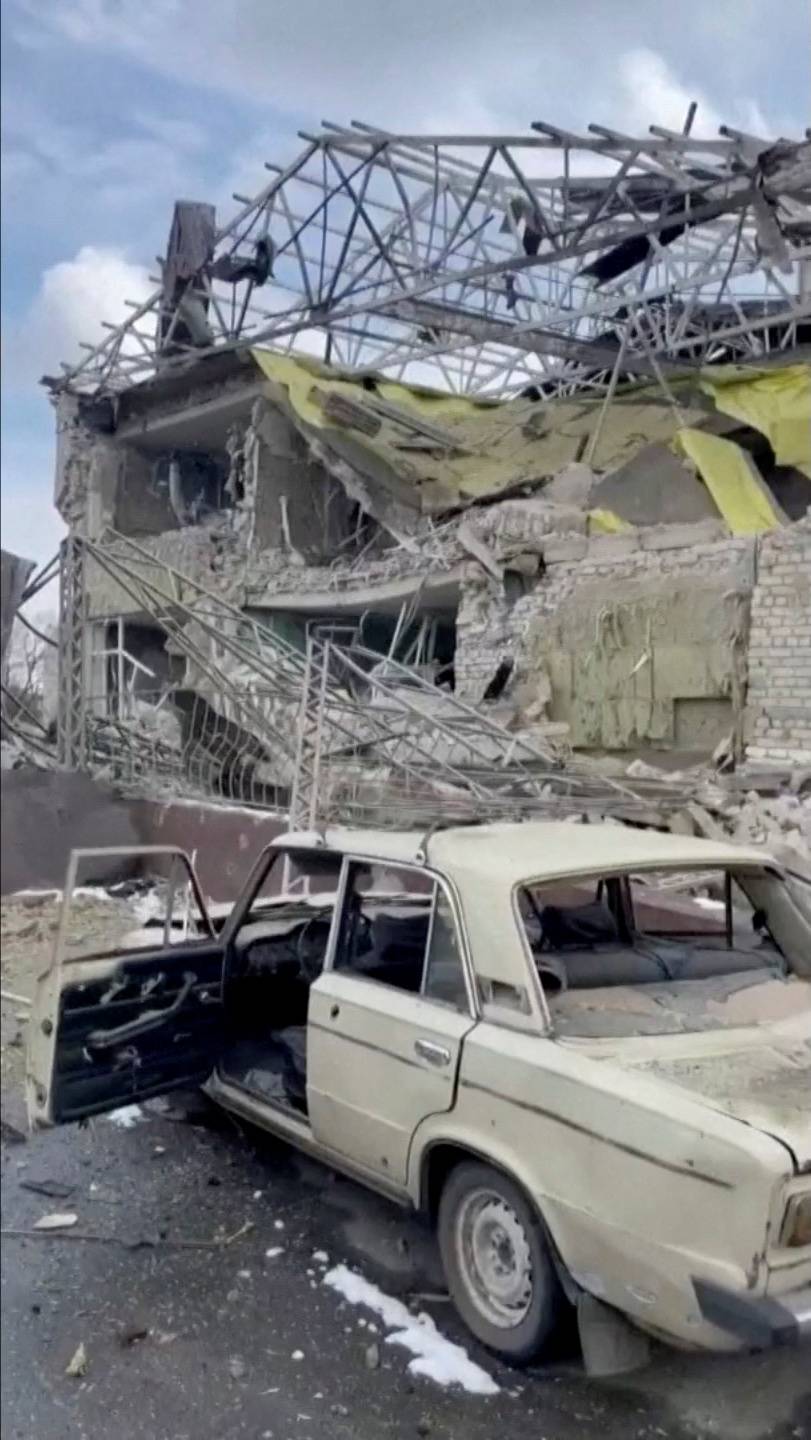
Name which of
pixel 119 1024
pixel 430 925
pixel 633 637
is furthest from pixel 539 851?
pixel 633 637

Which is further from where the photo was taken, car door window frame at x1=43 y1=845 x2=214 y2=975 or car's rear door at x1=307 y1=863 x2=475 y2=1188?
car door window frame at x1=43 y1=845 x2=214 y2=975

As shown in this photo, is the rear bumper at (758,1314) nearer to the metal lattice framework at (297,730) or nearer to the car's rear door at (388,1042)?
the car's rear door at (388,1042)

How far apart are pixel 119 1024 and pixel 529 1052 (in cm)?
155

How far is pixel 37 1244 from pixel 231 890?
2.97 m

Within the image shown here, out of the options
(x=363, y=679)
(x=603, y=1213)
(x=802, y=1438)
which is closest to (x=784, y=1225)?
(x=603, y=1213)

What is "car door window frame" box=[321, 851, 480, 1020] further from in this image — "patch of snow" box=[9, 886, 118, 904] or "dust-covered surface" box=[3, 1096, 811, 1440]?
"patch of snow" box=[9, 886, 118, 904]

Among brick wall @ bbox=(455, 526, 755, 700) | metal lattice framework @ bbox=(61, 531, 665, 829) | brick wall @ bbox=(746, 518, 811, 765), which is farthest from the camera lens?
metal lattice framework @ bbox=(61, 531, 665, 829)

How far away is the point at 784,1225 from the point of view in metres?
1.97

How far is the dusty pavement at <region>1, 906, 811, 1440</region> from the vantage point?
2.41 meters

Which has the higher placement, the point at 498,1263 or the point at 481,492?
the point at 481,492

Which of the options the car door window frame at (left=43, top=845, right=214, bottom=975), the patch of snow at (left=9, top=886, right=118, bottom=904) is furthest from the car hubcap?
the patch of snow at (left=9, top=886, right=118, bottom=904)

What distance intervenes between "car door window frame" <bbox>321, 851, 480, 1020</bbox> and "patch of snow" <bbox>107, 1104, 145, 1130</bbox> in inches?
59.4

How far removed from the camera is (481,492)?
698cm

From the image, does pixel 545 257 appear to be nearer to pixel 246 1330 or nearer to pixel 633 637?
pixel 633 637
